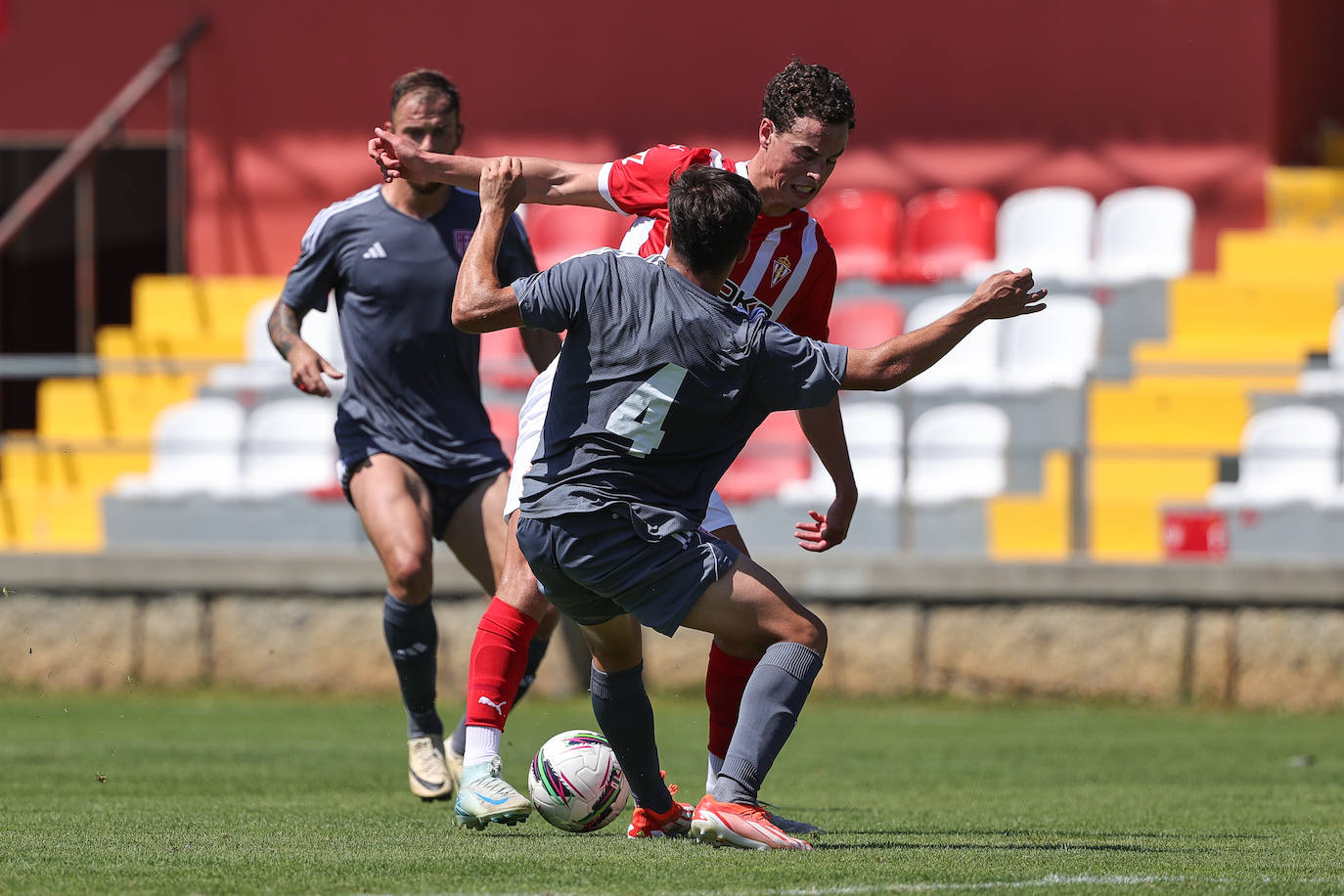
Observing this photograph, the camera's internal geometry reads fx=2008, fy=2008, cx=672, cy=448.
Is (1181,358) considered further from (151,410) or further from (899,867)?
(899,867)

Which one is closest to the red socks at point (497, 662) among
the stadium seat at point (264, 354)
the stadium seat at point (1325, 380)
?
the stadium seat at point (1325, 380)

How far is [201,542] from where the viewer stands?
529 inches

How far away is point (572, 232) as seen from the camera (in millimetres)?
16234

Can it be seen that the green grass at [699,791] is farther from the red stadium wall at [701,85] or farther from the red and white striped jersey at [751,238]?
the red stadium wall at [701,85]

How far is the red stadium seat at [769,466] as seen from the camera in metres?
12.9

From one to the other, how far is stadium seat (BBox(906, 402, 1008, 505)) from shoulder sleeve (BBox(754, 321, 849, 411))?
7586 mm


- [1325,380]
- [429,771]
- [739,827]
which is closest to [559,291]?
[739,827]

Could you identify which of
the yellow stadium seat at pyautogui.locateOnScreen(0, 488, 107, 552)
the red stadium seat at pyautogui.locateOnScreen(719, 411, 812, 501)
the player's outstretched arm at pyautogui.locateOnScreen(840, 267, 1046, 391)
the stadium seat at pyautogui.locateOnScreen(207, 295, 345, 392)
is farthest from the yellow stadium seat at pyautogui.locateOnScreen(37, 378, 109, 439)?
the player's outstretched arm at pyautogui.locateOnScreen(840, 267, 1046, 391)

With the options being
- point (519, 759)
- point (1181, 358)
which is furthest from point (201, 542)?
point (1181, 358)

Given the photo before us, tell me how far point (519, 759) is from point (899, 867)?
389 centimetres

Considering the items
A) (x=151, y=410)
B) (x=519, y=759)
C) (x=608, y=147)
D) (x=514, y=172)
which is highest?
(x=608, y=147)

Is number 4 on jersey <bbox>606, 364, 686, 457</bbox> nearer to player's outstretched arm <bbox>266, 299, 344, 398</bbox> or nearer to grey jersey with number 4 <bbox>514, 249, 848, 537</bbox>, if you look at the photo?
grey jersey with number 4 <bbox>514, 249, 848, 537</bbox>

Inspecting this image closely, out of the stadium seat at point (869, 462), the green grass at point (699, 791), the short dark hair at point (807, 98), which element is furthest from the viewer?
the stadium seat at point (869, 462)

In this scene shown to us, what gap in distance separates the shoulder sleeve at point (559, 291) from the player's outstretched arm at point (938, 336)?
2.29ft
